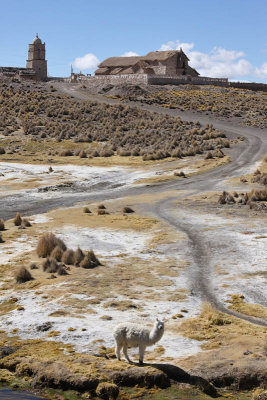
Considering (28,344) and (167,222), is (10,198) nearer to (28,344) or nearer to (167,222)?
(167,222)

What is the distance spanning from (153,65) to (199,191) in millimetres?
71253

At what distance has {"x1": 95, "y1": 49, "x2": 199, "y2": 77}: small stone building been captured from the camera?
4060 inches

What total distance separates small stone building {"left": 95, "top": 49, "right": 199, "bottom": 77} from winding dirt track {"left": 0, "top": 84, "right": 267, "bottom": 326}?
33233 mm

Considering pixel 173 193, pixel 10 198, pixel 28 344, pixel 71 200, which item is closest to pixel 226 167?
pixel 173 193

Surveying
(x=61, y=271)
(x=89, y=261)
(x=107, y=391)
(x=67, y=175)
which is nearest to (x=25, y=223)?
(x=89, y=261)

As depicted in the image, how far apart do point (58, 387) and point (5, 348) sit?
2.12m

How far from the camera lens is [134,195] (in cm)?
3694

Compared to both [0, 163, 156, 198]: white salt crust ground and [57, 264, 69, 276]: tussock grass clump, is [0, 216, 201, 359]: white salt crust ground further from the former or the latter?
[0, 163, 156, 198]: white salt crust ground

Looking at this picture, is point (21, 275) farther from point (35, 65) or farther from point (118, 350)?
point (35, 65)

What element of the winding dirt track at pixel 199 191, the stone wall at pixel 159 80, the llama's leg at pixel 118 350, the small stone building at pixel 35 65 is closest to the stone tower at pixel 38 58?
the small stone building at pixel 35 65

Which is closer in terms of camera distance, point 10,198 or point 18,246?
point 18,246

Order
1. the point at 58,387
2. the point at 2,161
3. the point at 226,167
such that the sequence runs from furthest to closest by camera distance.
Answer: the point at 2,161 → the point at 226,167 → the point at 58,387

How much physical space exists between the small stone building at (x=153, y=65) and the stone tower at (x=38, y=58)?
1120 centimetres

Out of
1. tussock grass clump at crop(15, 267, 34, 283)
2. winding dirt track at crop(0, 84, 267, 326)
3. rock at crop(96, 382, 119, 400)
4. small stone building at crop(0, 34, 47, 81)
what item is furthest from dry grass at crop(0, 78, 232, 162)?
rock at crop(96, 382, 119, 400)
